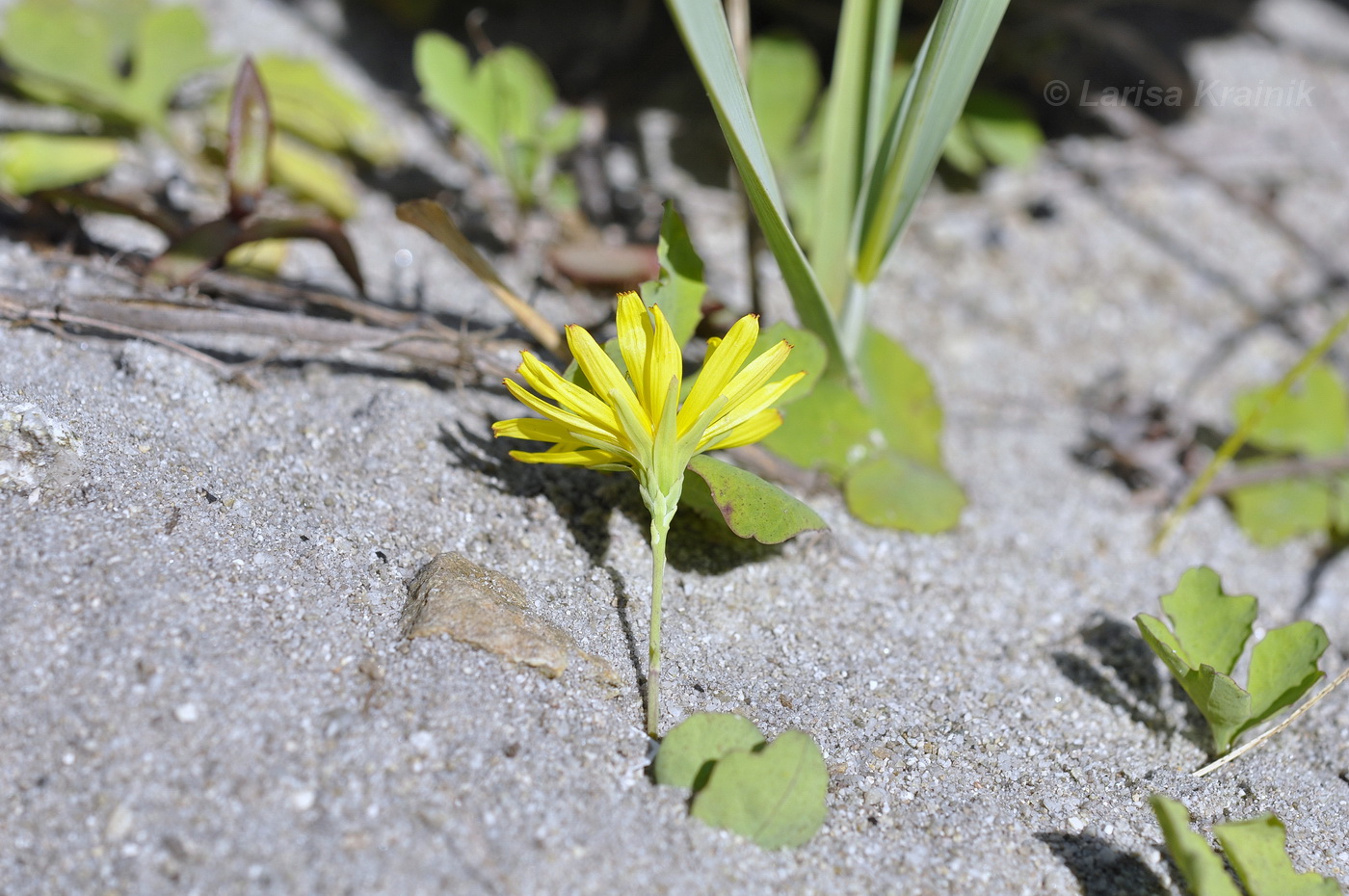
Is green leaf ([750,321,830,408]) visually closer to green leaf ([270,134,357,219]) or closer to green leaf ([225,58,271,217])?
green leaf ([225,58,271,217])

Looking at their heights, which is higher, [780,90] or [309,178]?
[780,90]

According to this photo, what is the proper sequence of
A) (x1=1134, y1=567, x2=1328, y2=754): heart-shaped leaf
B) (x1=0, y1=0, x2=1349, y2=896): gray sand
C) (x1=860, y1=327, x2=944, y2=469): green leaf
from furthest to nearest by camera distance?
(x1=860, y1=327, x2=944, y2=469): green leaf
(x1=1134, y1=567, x2=1328, y2=754): heart-shaped leaf
(x1=0, y1=0, x2=1349, y2=896): gray sand

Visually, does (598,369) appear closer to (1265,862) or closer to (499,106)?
(1265,862)

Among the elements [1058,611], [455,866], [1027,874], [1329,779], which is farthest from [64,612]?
[1329,779]

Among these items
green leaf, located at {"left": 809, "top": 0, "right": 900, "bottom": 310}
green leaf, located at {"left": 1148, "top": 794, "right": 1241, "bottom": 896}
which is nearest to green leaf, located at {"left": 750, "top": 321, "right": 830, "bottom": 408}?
green leaf, located at {"left": 809, "top": 0, "right": 900, "bottom": 310}

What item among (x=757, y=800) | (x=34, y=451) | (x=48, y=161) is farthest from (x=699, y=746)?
(x=48, y=161)

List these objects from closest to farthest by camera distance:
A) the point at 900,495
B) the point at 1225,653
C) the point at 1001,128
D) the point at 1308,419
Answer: the point at 1225,653, the point at 900,495, the point at 1308,419, the point at 1001,128

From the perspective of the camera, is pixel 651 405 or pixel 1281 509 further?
pixel 1281 509
